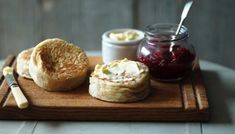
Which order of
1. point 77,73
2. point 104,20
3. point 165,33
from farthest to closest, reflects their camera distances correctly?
1. point 104,20
2. point 165,33
3. point 77,73

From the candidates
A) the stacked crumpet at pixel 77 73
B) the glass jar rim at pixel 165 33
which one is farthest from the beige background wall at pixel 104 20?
the stacked crumpet at pixel 77 73

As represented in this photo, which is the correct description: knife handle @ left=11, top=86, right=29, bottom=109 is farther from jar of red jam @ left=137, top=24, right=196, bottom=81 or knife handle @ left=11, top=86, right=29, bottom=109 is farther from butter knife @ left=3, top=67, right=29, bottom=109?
jar of red jam @ left=137, top=24, right=196, bottom=81

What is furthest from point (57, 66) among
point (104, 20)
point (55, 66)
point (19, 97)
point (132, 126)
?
point (104, 20)

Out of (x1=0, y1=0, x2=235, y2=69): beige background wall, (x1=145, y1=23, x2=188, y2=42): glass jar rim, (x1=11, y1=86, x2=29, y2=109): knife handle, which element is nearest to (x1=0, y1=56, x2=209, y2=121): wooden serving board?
(x1=11, y1=86, x2=29, y2=109): knife handle

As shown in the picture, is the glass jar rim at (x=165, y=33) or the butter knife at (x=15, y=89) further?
the glass jar rim at (x=165, y=33)

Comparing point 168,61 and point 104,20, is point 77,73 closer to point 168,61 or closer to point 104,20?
point 168,61

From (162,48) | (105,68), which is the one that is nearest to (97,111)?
(105,68)

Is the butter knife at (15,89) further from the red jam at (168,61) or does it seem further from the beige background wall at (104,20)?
Answer: the beige background wall at (104,20)
